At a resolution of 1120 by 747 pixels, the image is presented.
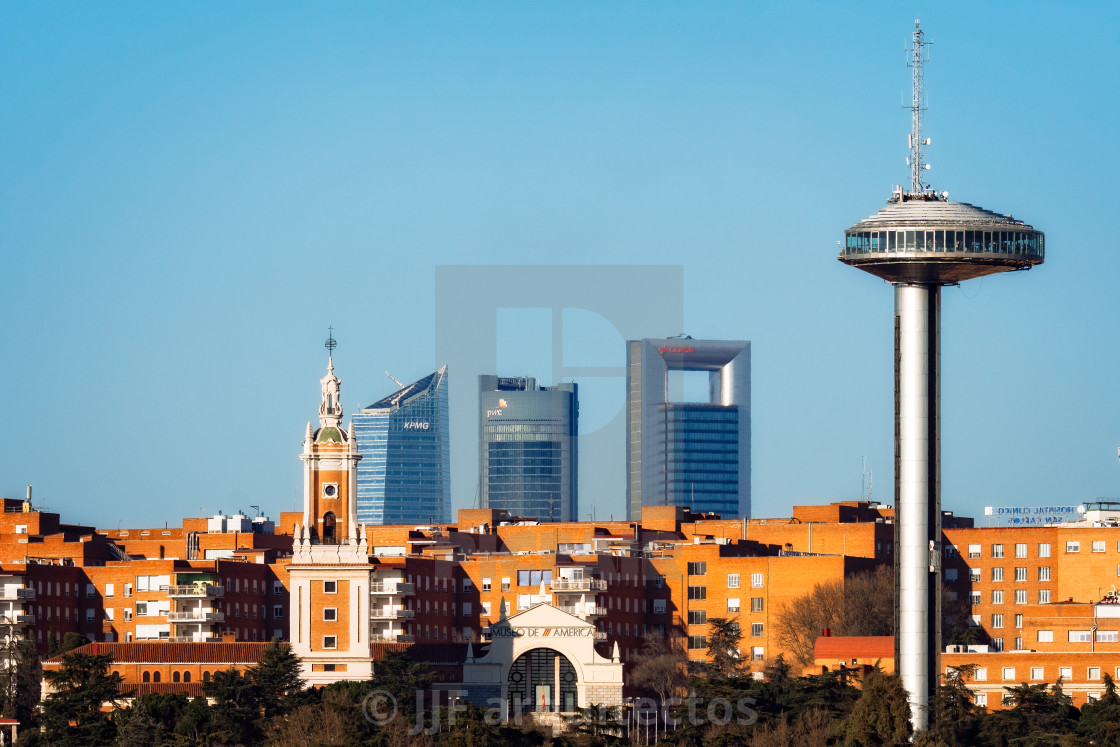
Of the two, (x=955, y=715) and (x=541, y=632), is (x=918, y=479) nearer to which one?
(x=955, y=715)

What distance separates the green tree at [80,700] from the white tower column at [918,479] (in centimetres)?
5430

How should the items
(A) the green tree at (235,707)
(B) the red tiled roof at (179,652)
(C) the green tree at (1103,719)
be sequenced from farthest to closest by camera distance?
1. (B) the red tiled roof at (179,652)
2. (A) the green tree at (235,707)
3. (C) the green tree at (1103,719)

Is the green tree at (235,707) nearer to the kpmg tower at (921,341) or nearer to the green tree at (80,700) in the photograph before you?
the green tree at (80,700)

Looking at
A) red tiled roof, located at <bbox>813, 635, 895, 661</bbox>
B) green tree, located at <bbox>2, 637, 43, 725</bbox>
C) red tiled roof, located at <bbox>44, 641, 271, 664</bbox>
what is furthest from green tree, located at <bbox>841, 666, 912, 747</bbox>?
green tree, located at <bbox>2, 637, 43, 725</bbox>

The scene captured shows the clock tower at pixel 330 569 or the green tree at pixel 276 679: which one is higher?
the clock tower at pixel 330 569

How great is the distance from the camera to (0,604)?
643 feet

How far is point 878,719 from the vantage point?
15625 centimetres

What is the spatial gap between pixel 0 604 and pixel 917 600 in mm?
66548

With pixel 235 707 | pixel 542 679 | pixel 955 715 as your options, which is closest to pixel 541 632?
pixel 542 679

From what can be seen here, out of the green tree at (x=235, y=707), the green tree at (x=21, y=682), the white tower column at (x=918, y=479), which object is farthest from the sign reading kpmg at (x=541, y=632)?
the green tree at (x=21, y=682)

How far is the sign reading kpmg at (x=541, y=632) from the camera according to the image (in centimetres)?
18950

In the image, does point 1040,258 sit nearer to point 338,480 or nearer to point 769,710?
point 769,710

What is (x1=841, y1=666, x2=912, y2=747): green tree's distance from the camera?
154750 millimetres

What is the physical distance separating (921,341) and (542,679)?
117 feet
